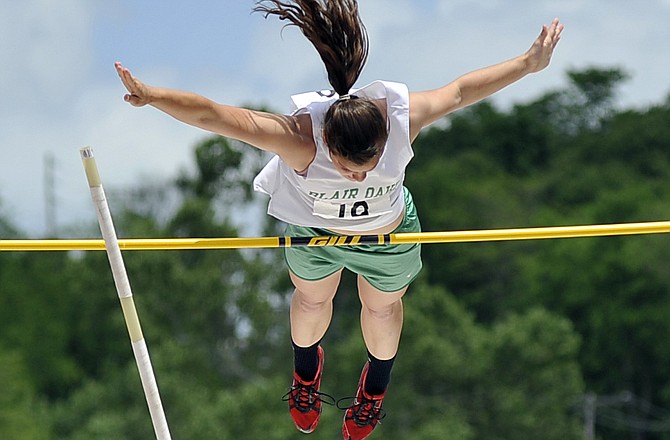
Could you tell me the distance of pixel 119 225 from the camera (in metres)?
40.2

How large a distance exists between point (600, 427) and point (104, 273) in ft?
47.8

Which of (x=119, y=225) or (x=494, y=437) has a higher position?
(x=119, y=225)

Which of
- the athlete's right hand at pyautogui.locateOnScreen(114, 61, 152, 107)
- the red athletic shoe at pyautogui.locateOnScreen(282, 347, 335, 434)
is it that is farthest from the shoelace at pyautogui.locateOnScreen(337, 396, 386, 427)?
the athlete's right hand at pyautogui.locateOnScreen(114, 61, 152, 107)

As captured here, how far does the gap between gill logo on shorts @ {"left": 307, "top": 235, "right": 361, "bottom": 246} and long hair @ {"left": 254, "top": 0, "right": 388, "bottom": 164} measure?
49cm

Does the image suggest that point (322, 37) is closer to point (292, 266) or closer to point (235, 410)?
point (292, 266)

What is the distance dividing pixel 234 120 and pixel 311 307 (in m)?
1.25

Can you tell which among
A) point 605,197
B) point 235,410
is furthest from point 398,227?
point 605,197

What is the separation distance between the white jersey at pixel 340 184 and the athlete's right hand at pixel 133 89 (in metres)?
0.79

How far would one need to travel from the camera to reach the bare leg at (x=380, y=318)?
589cm

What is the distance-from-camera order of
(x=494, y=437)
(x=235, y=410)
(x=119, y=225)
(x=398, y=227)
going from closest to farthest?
(x=398, y=227), (x=235, y=410), (x=494, y=437), (x=119, y=225)

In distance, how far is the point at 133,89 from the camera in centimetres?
466

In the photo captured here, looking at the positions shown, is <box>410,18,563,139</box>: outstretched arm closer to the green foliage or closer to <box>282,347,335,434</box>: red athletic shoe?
<box>282,347,335,434</box>: red athletic shoe

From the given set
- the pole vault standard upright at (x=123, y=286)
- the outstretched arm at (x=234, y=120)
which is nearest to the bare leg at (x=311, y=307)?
the outstretched arm at (x=234, y=120)

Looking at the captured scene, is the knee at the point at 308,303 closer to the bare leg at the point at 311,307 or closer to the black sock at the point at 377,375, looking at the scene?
the bare leg at the point at 311,307
